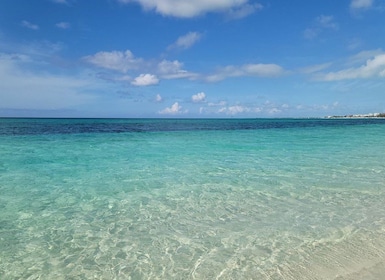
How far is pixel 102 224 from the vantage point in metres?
5.37

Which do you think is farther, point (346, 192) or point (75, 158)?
point (75, 158)

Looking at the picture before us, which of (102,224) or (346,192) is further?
(346,192)

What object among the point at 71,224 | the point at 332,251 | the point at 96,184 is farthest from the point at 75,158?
the point at 332,251

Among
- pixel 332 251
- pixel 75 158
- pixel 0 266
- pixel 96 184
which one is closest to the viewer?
pixel 0 266

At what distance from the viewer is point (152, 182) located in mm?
8648

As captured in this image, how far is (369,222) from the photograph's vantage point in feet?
17.3

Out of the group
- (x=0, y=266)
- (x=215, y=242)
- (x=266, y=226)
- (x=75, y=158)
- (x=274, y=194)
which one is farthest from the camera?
(x=75, y=158)

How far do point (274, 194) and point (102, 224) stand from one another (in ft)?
13.7

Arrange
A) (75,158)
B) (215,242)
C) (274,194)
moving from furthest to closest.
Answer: (75,158)
(274,194)
(215,242)

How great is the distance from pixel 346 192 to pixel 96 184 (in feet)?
22.5

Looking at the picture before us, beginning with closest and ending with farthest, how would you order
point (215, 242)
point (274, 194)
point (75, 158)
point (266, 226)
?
point (215, 242)
point (266, 226)
point (274, 194)
point (75, 158)

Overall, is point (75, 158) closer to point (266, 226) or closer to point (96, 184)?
point (96, 184)

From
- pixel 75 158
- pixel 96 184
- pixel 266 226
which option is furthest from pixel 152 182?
pixel 75 158

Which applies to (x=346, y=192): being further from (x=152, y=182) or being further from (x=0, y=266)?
(x=0, y=266)
